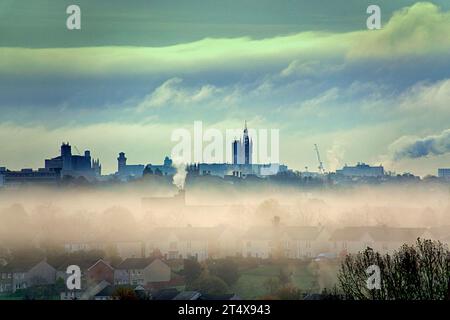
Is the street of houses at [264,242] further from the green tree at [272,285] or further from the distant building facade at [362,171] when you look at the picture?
the distant building facade at [362,171]

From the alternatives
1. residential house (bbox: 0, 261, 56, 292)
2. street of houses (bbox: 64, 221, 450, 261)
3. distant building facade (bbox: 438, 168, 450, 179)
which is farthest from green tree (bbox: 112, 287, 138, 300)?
distant building facade (bbox: 438, 168, 450, 179)

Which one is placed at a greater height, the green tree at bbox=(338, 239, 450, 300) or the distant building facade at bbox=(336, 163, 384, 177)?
the distant building facade at bbox=(336, 163, 384, 177)

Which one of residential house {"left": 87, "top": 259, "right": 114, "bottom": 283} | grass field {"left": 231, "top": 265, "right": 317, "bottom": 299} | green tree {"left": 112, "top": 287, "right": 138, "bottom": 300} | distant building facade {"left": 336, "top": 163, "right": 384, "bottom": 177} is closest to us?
green tree {"left": 112, "top": 287, "right": 138, "bottom": 300}

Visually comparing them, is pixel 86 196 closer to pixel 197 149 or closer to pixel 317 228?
pixel 197 149

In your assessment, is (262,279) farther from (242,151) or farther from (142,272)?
(242,151)

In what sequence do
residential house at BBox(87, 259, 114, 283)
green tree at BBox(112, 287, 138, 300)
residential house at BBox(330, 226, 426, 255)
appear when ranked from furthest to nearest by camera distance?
residential house at BBox(330, 226, 426, 255)
residential house at BBox(87, 259, 114, 283)
green tree at BBox(112, 287, 138, 300)

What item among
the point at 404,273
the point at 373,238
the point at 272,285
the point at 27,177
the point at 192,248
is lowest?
the point at 272,285

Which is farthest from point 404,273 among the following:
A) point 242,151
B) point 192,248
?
point 192,248

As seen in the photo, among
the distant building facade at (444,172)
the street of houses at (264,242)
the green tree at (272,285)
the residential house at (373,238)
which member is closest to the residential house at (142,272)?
the street of houses at (264,242)

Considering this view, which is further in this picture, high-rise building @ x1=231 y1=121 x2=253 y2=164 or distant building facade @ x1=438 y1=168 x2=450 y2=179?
high-rise building @ x1=231 y1=121 x2=253 y2=164

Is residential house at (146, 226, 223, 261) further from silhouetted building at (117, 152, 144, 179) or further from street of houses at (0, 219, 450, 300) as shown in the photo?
silhouetted building at (117, 152, 144, 179)
